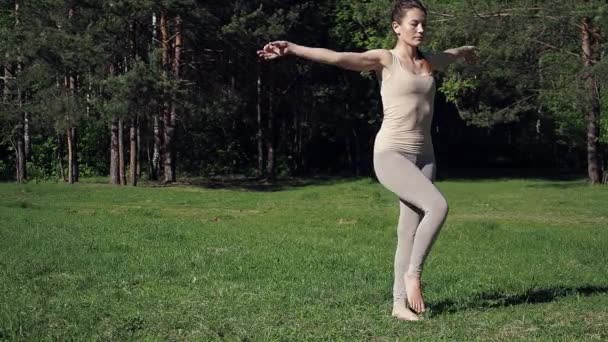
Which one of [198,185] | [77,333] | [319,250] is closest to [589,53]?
[198,185]

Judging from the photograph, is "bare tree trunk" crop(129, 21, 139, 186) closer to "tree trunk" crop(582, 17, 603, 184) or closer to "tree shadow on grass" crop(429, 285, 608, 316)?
"tree trunk" crop(582, 17, 603, 184)

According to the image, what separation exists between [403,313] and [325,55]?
1.95 meters

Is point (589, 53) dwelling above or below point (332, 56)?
above

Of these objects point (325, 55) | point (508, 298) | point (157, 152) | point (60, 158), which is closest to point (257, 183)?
point (157, 152)

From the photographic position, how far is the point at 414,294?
594cm

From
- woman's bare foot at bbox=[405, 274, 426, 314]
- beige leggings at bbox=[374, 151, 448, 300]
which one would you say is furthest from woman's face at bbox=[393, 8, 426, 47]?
woman's bare foot at bbox=[405, 274, 426, 314]

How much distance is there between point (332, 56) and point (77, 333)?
2567 mm

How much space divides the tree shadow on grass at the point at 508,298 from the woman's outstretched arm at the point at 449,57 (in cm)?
189

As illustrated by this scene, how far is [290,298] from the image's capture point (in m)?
6.83

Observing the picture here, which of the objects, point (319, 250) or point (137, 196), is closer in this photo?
point (319, 250)

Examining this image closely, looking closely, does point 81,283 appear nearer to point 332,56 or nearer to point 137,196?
point 332,56

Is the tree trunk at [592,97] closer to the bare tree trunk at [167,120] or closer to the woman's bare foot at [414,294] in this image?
the bare tree trunk at [167,120]

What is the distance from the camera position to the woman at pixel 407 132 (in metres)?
5.93

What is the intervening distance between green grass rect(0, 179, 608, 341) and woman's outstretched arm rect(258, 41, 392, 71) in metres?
1.83
